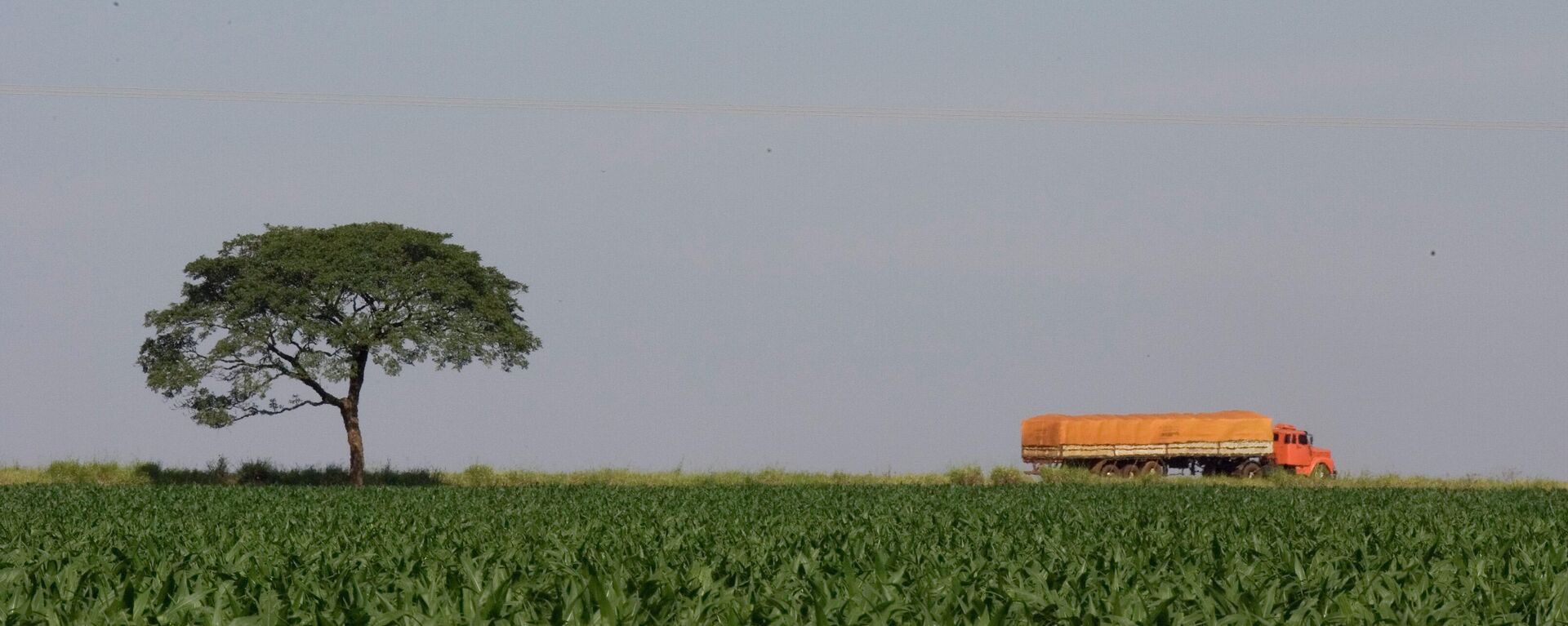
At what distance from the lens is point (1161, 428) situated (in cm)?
5550

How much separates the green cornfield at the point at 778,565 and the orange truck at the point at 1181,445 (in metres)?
25.5

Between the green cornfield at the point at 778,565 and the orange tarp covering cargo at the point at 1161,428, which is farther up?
the orange tarp covering cargo at the point at 1161,428

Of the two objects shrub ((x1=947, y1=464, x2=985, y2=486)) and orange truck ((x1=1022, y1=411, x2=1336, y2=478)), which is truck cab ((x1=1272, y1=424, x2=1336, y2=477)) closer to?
orange truck ((x1=1022, y1=411, x2=1336, y2=478))

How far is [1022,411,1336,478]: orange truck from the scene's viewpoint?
55000 millimetres

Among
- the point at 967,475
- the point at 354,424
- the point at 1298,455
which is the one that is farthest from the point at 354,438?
the point at 1298,455

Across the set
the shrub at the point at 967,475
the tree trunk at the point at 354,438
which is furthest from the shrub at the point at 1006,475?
the tree trunk at the point at 354,438

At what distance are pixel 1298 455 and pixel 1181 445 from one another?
16.4 feet

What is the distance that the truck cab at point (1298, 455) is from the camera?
2208 inches

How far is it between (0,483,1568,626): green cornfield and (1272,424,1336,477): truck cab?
26921mm

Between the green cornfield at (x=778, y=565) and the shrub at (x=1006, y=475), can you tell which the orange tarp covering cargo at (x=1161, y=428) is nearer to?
the shrub at (x=1006, y=475)

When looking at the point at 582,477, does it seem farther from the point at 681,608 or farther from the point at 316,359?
the point at 681,608

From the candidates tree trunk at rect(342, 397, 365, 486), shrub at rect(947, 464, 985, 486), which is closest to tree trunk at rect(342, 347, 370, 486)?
tree trunk at rect(342, 397, 365, 486)

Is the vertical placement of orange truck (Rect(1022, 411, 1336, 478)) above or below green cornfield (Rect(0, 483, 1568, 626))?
above

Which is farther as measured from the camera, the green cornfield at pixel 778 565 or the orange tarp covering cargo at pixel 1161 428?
the orange tarp covering cargo at pixel 1161 428
